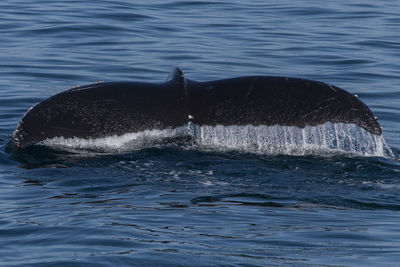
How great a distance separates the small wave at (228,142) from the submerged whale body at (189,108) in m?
0.07

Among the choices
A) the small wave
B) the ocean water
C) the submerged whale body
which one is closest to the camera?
the ocean water

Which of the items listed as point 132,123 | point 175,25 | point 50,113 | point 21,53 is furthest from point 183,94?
point 175,25

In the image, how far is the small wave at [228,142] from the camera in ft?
26.5

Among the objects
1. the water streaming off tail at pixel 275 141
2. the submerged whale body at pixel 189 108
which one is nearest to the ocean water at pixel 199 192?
the water streaming off tail at pixel 275 141

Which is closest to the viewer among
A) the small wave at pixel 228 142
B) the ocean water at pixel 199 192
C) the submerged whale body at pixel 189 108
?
the ocean water at pixel 199 192

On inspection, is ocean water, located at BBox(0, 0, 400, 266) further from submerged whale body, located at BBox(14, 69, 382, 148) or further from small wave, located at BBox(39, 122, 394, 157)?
submerged whale body, located at BBox(14, 69, 382, 148)

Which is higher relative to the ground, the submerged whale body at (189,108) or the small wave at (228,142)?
the submerged whale body at (189,108)

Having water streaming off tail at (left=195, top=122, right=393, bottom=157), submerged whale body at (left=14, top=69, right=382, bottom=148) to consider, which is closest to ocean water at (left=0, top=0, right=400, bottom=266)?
water streaming off tail at (left=195, top=122, right=393, bottom=157)

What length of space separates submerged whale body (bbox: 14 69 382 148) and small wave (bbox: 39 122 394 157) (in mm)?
70

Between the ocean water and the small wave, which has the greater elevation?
the small wave

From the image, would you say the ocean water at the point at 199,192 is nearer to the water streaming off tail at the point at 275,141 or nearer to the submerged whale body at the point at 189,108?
the water streaming off tail at the point at 275,141

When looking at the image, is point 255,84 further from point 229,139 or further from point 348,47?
point 348,47

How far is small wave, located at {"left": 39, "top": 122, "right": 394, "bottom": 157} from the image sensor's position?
809cm

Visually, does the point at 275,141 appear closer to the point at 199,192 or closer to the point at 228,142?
the point at 228,142
